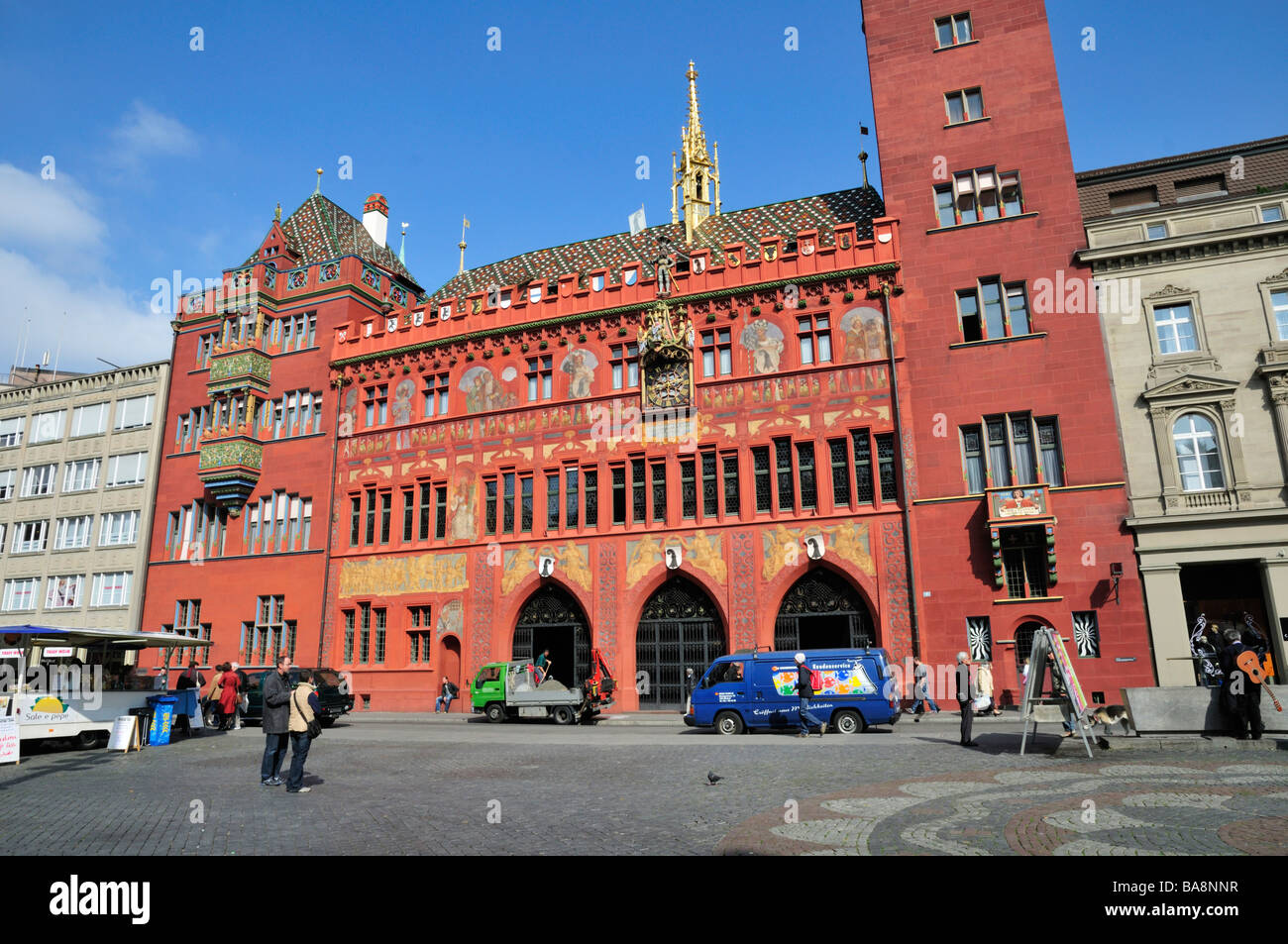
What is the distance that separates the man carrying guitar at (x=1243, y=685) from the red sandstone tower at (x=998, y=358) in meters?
11.0

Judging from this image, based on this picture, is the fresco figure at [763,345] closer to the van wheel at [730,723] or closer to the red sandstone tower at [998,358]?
the red sandstone tower at [998,358]

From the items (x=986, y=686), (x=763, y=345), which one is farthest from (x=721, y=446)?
(x=986, y=686)

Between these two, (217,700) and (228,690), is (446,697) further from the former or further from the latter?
(228,690)

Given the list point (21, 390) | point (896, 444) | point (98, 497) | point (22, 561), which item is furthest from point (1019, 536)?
point (21, 390)

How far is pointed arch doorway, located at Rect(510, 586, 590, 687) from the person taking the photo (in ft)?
→ 102

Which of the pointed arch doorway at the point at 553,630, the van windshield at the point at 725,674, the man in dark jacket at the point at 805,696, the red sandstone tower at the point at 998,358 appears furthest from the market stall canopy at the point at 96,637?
the red sandstone tower at the point at 998,358

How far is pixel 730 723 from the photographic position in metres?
21.0

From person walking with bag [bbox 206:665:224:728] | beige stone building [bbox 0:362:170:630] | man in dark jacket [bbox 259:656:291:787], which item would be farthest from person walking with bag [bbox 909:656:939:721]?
beige stone building [bbox 0:362:170:630]

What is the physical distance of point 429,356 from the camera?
118 feet

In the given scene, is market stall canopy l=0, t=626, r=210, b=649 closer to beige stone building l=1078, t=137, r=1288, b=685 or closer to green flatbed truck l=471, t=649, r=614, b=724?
green flatbed truck l=471, t=649, r=614, b=724

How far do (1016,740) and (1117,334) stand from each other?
616 inches

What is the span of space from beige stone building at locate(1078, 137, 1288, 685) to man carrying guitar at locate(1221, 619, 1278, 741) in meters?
11.2

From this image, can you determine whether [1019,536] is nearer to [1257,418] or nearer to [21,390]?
[1257,418]

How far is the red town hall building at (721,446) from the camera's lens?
85.0 ft
